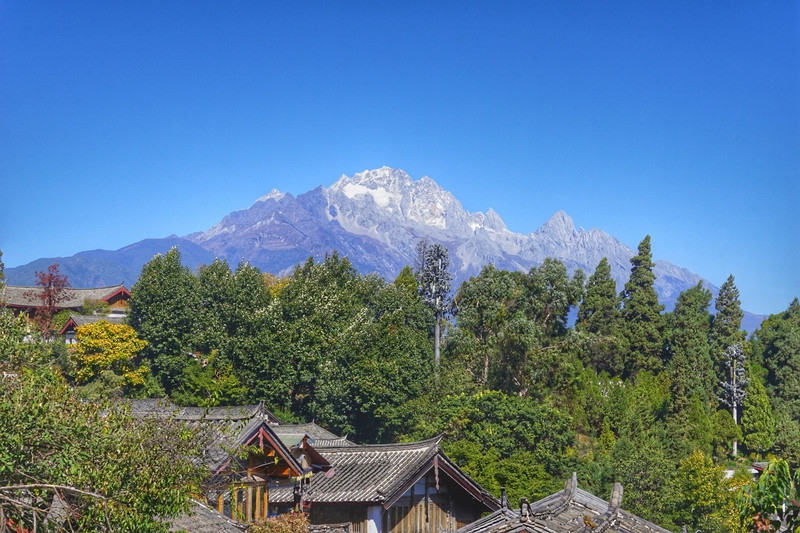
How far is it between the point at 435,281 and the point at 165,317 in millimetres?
28089

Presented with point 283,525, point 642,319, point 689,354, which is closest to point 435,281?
point 642,319

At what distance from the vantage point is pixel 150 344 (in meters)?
55.8

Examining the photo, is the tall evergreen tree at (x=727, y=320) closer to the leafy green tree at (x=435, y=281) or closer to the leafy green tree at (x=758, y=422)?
the leafy green tree at (x=758, y=422)

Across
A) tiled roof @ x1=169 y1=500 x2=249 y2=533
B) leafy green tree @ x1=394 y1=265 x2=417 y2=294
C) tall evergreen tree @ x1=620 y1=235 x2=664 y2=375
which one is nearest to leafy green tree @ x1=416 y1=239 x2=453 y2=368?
leafy green tree @ x1=394 y1=265 x2=417 y2=294

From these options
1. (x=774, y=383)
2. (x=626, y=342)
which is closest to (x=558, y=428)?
(x=626, y=342)

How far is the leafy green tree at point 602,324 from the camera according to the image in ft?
231

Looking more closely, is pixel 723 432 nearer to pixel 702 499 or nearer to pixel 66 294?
pixel 702 499

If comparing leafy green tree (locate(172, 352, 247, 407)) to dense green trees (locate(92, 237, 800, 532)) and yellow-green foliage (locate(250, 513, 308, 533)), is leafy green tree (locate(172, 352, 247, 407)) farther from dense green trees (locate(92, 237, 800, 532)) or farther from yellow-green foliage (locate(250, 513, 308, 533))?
yellow-green foliage (locate(250, 513, 308, 533))

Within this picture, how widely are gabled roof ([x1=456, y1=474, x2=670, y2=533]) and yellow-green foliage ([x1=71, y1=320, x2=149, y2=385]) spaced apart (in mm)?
42782

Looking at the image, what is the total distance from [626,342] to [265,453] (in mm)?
55157

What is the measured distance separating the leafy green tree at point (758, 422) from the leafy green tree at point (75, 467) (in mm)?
62954

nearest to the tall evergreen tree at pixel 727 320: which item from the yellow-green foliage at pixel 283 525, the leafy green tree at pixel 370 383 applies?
the leafy green tree at pixel 370 383

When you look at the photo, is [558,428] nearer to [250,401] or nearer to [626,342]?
[250,401]

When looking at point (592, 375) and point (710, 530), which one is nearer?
point (710, 530)
